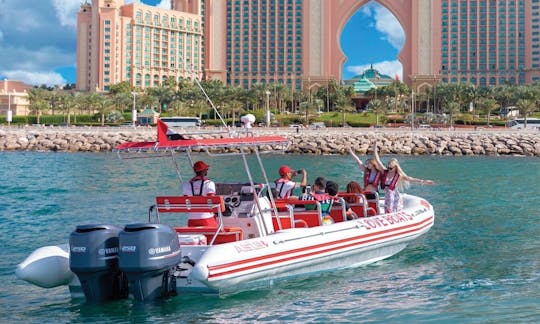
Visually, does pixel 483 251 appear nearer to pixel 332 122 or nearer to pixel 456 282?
pixel 456 282

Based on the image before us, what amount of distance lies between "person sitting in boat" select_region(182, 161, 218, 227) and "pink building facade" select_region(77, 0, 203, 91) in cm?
13389

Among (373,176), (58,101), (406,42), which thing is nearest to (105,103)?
(58,101)

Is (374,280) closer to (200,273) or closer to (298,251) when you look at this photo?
(298,251)

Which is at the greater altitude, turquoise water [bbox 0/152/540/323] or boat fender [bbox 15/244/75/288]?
boat fender [bbox 15/244/75/288]

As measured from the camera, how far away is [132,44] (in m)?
145

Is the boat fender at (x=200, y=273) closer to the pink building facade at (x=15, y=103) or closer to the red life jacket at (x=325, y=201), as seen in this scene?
the red life jacket at (x=325, y=201)

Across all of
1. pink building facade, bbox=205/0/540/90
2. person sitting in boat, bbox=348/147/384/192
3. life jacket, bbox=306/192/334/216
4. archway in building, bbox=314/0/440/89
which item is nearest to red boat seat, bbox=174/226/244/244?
life jacket, bbox=306/192/334/216

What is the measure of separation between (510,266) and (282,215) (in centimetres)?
428

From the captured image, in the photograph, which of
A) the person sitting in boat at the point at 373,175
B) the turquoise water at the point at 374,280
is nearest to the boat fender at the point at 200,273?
the turquoise water at the point at 374,280

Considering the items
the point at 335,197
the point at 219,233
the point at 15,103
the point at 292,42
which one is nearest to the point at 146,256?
the point at 219,233

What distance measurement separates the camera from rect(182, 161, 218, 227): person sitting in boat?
36.6 feet

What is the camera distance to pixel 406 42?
138 metres

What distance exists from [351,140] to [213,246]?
55.6 metres

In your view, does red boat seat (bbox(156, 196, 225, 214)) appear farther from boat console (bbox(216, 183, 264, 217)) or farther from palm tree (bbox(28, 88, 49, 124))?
palm tree (bbox(28, 88, 49, 124))
